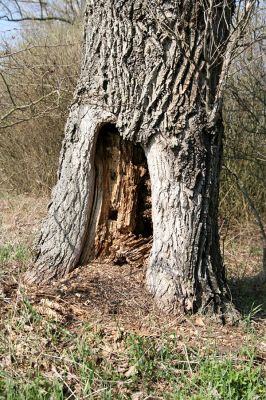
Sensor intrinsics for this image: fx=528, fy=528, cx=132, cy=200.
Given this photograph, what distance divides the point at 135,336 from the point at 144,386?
36cm

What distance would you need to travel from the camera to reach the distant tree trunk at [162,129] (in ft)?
12.3

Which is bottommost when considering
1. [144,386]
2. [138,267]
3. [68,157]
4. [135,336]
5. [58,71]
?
→ [144,386]

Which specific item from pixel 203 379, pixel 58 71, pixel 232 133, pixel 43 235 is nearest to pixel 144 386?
pixel 203 379

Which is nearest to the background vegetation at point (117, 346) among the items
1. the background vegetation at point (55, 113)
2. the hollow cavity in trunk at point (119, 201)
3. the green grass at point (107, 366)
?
the green grass at point (107, 366)

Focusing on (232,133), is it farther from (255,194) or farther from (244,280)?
(244,280)

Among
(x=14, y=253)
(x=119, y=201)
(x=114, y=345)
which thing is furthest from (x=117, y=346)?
(x=14, y=253)

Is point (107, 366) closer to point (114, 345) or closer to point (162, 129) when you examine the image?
point (114, 345)

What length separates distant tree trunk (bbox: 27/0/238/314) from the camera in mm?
3762

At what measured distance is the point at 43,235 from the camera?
14.1 ft

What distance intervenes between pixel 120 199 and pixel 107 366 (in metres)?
1.58

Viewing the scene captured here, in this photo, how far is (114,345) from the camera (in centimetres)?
339

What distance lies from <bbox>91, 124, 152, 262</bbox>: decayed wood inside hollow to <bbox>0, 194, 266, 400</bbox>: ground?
0.49 ft

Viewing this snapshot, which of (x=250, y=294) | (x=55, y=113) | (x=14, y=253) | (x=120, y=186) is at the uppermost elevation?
(x=55, y=113)

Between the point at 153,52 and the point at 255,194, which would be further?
the point at 255,194
